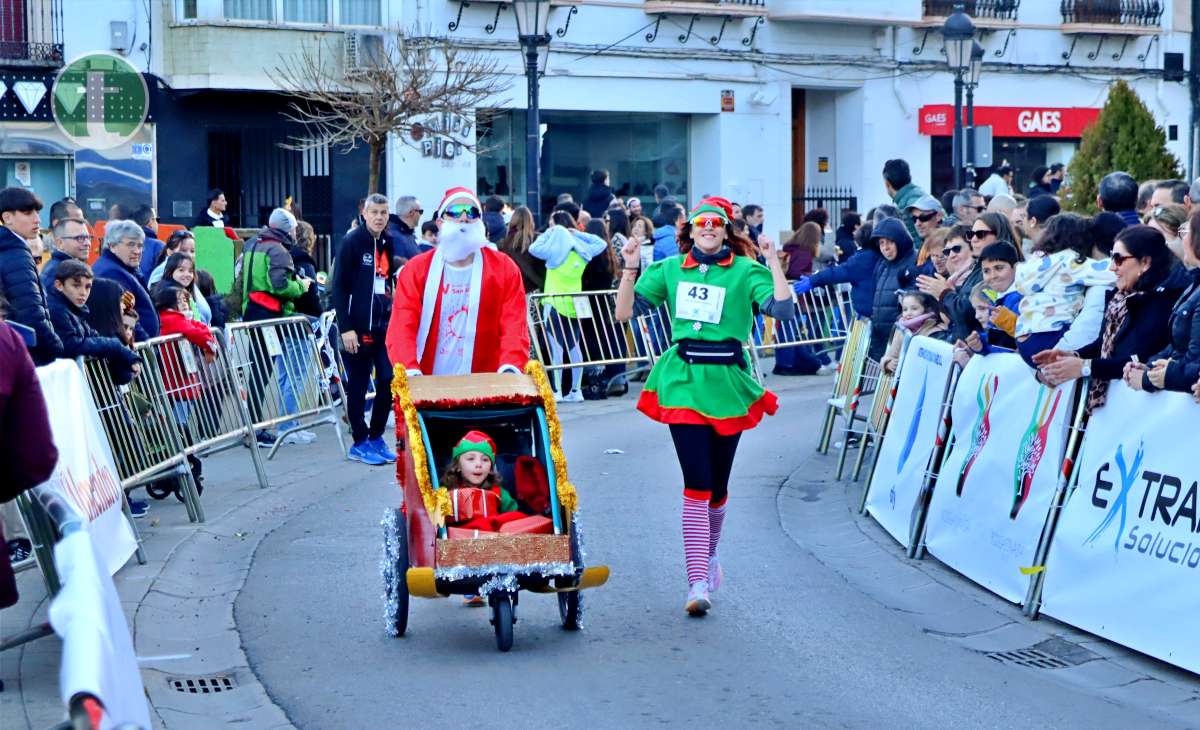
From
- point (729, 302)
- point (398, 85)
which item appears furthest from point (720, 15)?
point (729, 302)

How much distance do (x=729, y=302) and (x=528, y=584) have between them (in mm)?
1748

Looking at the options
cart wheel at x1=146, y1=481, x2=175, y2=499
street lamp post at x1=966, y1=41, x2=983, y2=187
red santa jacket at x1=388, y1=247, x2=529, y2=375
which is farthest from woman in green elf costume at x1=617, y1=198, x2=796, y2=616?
street lamp post at x1=966, y1=41, x2=983, y2=187

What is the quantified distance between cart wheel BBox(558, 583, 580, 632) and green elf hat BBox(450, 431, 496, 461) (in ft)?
2.32

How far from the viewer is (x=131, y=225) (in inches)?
457

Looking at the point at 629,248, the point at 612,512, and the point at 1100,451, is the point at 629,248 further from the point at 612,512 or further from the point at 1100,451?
the point at 1100,451

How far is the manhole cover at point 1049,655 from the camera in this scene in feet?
24.3

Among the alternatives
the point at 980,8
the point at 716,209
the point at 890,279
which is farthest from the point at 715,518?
the point at 980,8

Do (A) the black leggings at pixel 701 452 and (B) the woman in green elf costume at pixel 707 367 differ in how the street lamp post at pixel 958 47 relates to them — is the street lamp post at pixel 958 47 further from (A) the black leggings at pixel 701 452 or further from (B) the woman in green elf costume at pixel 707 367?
(A) the black leggings at pixel 701 452

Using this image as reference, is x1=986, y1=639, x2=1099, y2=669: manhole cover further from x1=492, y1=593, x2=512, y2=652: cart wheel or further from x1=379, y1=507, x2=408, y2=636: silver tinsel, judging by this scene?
x1=379, y1=507, x2=408, y2=636: silver tinsel

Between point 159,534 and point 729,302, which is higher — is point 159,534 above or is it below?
below

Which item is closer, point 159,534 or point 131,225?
point 159,534

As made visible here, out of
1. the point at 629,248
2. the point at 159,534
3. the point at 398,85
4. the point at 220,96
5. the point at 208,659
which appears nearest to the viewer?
the point at 208,659

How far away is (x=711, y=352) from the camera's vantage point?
8.23 meters

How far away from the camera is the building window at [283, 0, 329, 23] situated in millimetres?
27984
